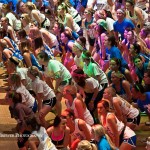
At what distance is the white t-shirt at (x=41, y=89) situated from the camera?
8.91 m

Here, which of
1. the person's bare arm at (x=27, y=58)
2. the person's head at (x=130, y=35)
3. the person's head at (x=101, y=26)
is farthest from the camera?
the person's head at (x=101, y=26)

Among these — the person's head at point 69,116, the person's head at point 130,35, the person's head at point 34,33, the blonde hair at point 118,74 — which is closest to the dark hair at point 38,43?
the person's head at point 34,33

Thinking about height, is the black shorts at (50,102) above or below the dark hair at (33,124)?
below

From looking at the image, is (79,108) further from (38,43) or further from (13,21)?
(13,21)

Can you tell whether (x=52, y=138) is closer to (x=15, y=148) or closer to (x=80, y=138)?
(x=80, y=138)

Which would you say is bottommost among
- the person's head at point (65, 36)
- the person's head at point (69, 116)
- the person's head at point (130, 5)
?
the person's head at point (69, 116)

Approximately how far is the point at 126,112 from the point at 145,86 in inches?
30.5

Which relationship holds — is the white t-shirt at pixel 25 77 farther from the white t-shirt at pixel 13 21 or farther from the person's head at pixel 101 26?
the white t-shirt at pixel 13 21

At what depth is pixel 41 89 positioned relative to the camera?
8.94m

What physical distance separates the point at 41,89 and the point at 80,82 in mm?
687

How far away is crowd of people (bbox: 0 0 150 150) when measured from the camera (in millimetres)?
7766

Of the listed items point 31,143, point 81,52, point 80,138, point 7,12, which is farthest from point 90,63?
point 7,12

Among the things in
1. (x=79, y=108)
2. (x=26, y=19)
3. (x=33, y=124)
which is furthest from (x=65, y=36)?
(x=33, y=124)

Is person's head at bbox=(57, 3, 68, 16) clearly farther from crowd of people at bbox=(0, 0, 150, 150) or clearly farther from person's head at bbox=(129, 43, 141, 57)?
person's head at bbox=(129, 43, 141, 57)
